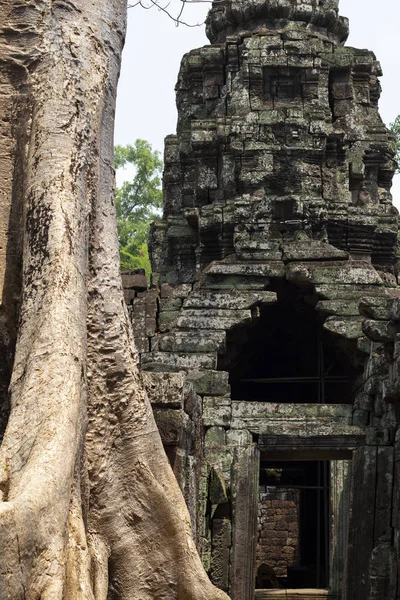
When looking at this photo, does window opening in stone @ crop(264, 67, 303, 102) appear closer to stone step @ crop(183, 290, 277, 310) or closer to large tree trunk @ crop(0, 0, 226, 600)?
stone step @ crop(183, 290, 277, 310)

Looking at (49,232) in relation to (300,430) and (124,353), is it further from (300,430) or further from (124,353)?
(300,430)

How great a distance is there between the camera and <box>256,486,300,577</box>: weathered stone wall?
59.2 ft

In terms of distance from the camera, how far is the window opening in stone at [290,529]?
1493 centimetres

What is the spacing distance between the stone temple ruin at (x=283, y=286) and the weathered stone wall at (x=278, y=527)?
2.82m

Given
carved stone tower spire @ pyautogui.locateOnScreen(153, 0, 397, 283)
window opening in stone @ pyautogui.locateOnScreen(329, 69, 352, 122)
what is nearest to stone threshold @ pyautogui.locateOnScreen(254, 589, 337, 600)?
carved stone tower spire @ pyautogui.locateOnScreen(153, 0, 397, 283)

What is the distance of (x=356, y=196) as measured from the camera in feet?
41.4

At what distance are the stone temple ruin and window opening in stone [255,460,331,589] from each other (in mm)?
112

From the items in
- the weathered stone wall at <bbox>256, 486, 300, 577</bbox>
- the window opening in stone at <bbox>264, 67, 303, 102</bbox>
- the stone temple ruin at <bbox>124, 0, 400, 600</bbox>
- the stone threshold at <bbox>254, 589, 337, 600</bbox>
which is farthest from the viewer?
the weathered stone wall at <bbox>256, 486, 300, 577</bbox>

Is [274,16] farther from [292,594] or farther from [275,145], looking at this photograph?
[292,594]

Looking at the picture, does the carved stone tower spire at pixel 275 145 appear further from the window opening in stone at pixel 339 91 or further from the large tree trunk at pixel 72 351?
the large tree trunk at pixel 72 351

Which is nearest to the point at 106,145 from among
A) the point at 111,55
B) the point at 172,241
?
the point at 111,55

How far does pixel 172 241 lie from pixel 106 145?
357 inches

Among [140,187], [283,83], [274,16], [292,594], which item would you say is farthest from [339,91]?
[140,187]

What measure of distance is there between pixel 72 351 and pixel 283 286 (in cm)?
817
